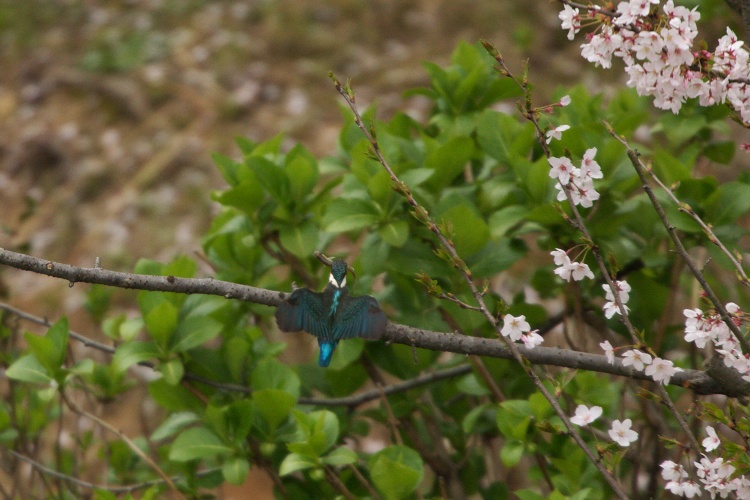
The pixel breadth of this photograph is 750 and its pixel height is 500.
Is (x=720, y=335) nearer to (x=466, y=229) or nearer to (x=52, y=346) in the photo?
(x=466, y=229)

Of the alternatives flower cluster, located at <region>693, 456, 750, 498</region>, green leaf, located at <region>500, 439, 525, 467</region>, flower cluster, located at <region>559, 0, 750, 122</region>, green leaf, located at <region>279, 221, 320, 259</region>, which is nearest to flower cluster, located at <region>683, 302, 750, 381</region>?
flower cluster, located at <region>693, 456, 750, 498</region>

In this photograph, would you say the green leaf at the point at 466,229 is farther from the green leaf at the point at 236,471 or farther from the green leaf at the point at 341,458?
the green leaf at the point at 236,471

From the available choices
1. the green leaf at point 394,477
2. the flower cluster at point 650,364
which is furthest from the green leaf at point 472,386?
the flower cluster at point 650,364

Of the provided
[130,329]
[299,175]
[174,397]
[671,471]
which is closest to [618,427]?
[671,471]

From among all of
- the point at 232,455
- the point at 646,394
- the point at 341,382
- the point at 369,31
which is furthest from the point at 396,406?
the point at 369,31

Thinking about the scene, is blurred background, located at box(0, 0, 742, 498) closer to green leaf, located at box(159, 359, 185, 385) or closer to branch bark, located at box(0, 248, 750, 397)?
green leaf, located at box(159, 359, 185, 385)

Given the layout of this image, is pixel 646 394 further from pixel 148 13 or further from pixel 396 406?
pixel 148 13
